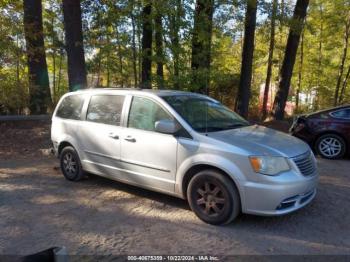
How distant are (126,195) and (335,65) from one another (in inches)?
886

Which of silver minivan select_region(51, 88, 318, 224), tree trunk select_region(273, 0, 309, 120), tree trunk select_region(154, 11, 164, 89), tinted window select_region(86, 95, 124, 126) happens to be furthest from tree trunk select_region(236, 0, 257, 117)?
silver minivan select_region(51, 88, 318, 224)

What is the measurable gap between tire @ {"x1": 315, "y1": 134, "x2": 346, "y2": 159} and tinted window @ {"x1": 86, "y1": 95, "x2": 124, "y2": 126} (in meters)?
5.36

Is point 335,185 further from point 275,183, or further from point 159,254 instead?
point 159,254

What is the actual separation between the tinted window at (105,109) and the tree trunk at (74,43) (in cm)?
391

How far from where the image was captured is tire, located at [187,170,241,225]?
4566 millimetres

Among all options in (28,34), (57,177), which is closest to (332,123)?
(57,177)

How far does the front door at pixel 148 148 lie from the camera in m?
5.11

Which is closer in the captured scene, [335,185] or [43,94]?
[335,185]

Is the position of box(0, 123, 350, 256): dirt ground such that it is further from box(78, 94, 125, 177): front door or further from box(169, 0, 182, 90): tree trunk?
box(169, 0, 182, 90): tree trunk

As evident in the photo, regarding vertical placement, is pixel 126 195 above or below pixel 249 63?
below

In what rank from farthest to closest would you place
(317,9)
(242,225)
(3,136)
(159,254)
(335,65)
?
(335,65) < (317,9) < (3,136) < (242,225) < (159,254)

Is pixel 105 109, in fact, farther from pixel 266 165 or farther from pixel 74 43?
pixel 74 43

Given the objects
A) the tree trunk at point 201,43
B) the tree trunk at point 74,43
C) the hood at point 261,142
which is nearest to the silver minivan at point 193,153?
the hood at point 261,142

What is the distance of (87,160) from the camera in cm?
638
